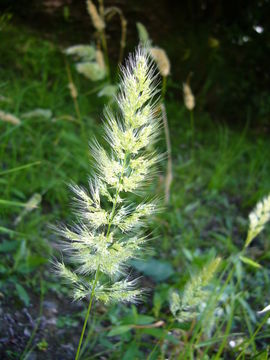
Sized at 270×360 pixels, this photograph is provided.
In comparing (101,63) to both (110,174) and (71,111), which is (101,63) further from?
(110,174)

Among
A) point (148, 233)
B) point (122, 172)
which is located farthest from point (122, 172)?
point (148, 233)

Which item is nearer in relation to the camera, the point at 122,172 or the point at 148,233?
the point at 122,172

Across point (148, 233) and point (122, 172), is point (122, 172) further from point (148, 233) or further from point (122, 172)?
point (148, 233)

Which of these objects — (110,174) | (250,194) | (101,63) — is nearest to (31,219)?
(101,63)

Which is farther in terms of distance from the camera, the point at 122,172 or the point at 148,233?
the point at 148,233

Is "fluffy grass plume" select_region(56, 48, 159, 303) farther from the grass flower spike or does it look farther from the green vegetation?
the green vegetation

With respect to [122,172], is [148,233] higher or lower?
lower

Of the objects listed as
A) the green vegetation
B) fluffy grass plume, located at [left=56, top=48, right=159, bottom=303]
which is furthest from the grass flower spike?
the green vegetation

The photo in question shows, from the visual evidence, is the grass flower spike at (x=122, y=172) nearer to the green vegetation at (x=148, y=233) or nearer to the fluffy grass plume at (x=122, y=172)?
the fluffy grass plume at (x=122, y=172)

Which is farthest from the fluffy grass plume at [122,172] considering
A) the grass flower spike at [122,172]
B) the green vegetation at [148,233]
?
the green vegetation at [148,233]
